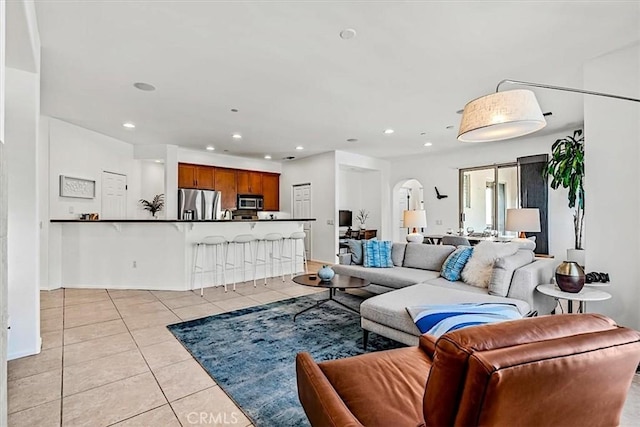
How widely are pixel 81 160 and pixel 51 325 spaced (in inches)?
124

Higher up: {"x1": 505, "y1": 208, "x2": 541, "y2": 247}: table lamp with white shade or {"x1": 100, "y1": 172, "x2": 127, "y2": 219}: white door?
→ {"x1": 100, "y1": 172, "x2": 127, "y2": 219}: white door

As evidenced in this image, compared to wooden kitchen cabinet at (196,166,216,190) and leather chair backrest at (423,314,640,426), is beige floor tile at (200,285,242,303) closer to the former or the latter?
wooden kitchen cabinet at (196,166,216,190)

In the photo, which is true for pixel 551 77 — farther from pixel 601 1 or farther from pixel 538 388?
pixel 538 388

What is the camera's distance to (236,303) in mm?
4066

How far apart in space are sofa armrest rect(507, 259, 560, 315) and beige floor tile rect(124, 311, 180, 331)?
348 centimetres

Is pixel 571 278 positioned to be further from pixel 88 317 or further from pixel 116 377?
pixel 88 317

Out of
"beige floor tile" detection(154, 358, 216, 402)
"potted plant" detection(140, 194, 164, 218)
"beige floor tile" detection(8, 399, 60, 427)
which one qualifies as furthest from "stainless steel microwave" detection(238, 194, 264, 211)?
"beige floor tile" detection(8, 399, 60, 427)

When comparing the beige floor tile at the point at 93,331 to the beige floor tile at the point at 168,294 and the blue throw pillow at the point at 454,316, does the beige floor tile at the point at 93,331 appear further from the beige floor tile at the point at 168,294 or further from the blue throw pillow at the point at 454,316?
the blue throw pillow at the point at 454,316

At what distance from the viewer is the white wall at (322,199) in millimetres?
7164

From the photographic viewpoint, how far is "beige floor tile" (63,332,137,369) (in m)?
2.54

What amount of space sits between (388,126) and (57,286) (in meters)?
5.89

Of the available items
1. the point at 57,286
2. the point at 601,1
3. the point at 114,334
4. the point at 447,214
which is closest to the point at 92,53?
the point at 114,334

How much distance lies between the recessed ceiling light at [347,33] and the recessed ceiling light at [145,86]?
7.66ft

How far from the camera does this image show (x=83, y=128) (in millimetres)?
5258
